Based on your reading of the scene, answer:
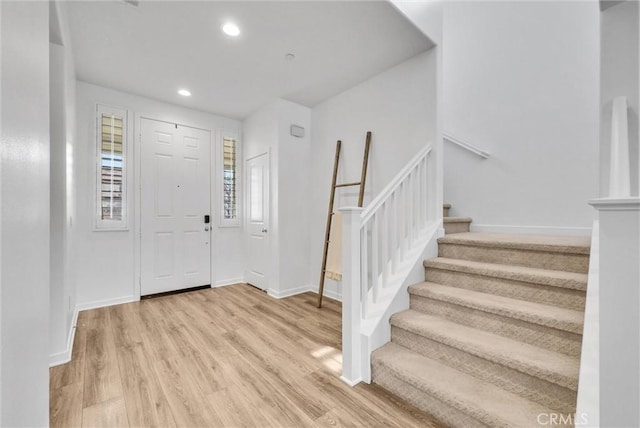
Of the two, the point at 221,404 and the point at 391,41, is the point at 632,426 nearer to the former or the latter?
the point at 221,404

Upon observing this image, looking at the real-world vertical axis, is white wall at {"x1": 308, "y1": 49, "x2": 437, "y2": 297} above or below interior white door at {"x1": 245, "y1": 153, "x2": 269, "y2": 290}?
above

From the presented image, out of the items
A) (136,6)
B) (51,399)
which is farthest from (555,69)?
(51,399)

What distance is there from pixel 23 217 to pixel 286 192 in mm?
2794

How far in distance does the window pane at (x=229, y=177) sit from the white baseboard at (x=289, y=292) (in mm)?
1326

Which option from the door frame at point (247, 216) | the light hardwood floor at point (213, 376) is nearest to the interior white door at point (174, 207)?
the door frame at point (247, 216)

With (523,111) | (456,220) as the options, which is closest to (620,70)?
(523,111)

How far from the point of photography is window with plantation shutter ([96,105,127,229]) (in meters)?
3.08

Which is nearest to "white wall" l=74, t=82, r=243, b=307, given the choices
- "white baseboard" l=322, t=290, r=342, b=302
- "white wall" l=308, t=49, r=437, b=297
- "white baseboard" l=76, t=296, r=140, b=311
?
"white baseboard" l=76, t=296, r=140, b=311

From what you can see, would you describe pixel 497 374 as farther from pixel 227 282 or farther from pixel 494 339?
pixel 227 282

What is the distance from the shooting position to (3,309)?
2.04ft

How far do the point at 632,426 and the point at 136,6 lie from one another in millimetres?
3175

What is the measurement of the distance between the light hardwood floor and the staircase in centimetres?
22

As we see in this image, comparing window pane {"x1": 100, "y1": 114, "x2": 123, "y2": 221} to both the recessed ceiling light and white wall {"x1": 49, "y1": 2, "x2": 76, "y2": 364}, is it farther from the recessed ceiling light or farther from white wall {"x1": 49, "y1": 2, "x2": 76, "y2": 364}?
the recessed ceiling light

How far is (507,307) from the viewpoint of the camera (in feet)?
5.18
